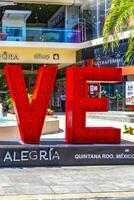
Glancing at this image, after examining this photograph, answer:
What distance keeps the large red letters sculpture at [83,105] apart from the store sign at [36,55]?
80.3 feet

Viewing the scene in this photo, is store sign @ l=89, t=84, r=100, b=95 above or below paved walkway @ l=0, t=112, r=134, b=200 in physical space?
above

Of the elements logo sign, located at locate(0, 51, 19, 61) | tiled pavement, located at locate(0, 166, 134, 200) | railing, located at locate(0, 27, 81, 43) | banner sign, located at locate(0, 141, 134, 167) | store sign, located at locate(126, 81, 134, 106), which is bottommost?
tiled pavement, located at locate(0, 166, 134, 200)

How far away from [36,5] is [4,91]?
8.62 m

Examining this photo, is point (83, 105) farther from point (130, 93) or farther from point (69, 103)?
point (130, 93)

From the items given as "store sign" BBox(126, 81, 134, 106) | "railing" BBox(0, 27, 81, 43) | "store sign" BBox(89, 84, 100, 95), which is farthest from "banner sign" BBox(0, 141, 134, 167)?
"railing" BBox(0, 27, 81, 43)

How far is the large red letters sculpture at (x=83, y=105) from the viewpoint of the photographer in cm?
1256

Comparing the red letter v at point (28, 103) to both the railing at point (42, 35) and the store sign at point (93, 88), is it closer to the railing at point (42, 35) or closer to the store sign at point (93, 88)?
the store sign at point (93, 88)

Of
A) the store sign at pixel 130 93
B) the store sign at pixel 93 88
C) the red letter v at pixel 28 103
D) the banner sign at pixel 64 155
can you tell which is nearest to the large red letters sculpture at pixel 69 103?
the red letter v at pixel 28 103

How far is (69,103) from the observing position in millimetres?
12844

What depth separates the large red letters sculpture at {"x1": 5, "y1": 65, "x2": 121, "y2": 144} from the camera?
40.8 ft

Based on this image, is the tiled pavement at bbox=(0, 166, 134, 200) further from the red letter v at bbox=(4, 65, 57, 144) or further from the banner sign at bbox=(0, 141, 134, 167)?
the red letter v at bbox=(4, 65, 57, 144)

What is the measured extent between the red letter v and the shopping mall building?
19932mm

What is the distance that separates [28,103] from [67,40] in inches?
952

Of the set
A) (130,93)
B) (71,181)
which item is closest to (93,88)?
(130,93)
